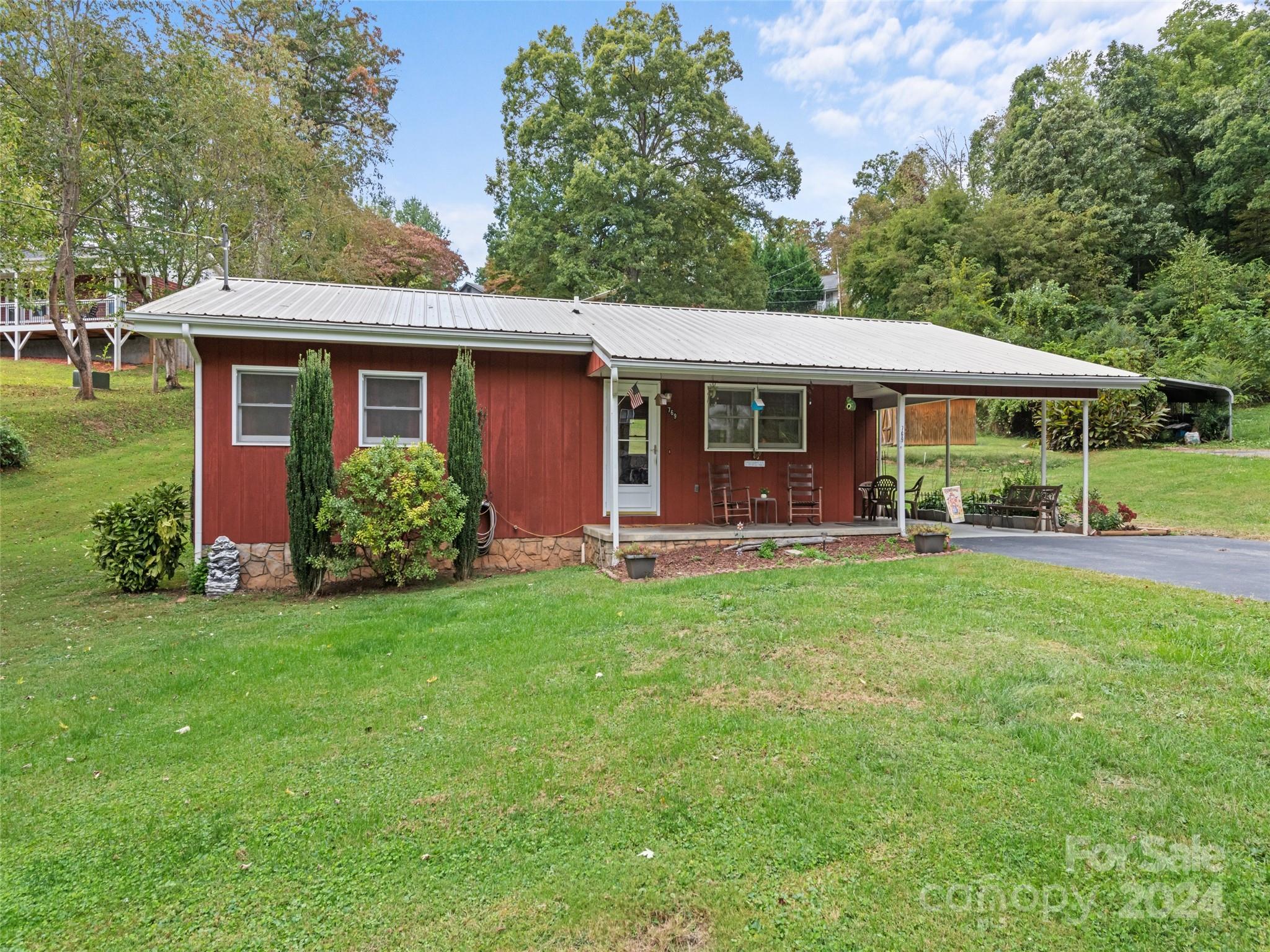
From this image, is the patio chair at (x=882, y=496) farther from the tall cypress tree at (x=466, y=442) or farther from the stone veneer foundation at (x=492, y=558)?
the tall cypress tree at (x=466, y=442)

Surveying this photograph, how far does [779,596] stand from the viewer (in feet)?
20.2

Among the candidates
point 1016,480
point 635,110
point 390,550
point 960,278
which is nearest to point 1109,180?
point 960,278

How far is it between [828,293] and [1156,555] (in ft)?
139

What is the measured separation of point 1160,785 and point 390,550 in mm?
6683

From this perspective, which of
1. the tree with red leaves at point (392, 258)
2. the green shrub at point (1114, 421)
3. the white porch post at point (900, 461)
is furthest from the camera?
the tree with red leaves at point (392, 258)

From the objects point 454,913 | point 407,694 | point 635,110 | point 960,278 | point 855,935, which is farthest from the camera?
point 960,278

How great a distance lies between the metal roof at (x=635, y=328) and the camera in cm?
804

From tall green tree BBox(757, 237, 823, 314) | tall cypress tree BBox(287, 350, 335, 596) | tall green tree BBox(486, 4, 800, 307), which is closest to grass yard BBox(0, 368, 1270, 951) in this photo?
tall cypress tree BBox(287, 350, 335, 596)

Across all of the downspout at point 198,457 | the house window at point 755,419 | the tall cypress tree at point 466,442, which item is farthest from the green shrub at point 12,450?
the house window at point 755,419

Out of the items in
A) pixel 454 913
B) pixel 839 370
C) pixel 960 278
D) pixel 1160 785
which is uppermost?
pixel 960 278

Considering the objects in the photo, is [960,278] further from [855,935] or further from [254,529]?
[855,935]

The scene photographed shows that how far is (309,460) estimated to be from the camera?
7.22m

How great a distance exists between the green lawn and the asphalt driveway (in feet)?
4.64
